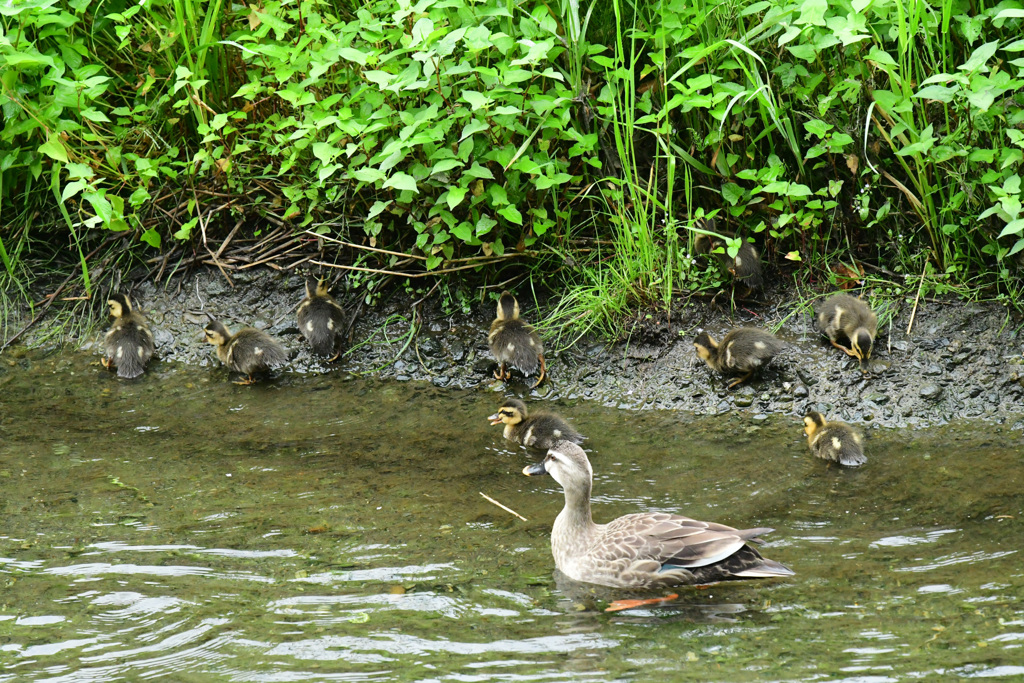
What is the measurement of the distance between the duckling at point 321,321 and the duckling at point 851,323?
2697 millimetres

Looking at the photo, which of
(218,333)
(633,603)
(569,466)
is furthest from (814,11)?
(218,333)

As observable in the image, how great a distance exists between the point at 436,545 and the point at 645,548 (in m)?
0.84

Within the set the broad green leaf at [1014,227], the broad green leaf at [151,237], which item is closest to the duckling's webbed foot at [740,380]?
the broad green leaf at [1014,227]

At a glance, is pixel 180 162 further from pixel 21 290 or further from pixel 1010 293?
pixel 1010 293

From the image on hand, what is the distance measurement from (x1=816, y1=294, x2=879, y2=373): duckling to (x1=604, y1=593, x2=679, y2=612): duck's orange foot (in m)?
2.10

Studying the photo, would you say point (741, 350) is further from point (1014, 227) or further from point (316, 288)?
point (316, 288)

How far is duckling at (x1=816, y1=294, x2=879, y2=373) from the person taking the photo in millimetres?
5262

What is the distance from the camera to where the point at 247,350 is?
588 cm

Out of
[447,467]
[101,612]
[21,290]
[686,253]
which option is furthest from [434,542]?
[21,290]

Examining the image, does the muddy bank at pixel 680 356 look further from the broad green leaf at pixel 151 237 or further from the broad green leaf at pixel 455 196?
the broad green leaf at pixel 455 196

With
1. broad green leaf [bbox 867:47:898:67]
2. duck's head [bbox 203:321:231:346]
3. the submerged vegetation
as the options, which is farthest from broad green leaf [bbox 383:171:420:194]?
broad green leaf [bbox 867:47:898:67]

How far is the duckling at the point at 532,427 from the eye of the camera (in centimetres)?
501

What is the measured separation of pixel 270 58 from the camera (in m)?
6.06

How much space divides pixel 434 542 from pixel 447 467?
0.81 m
